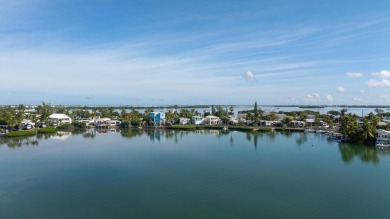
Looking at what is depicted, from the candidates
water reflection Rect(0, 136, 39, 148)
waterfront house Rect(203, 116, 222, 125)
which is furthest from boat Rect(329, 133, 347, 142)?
water reflection Rect(0, 136, 39, 148)

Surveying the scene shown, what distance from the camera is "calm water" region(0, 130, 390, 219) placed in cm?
1627

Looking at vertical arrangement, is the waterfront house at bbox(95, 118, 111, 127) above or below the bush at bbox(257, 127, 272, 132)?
above

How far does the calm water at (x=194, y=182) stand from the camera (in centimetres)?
1627

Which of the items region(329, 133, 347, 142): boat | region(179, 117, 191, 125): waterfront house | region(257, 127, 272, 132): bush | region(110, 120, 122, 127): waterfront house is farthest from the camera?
region(179, 117, 191, 125): waterfront house

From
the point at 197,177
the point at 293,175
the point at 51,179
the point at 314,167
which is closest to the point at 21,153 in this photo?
the point at 51,179

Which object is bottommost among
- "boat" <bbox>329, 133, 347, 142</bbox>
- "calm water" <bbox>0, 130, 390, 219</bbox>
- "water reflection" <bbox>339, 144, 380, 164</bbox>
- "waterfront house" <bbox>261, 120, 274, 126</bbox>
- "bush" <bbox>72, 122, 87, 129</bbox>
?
"calm water" <bbox>0, 130, 390, 219</bbox>

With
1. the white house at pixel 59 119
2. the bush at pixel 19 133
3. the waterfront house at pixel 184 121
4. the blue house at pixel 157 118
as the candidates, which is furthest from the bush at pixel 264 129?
the white house at pixel 59 119

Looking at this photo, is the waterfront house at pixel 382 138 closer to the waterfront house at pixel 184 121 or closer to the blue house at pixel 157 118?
the waterfront house at pixel 184 121

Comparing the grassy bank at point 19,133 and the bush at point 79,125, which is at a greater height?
the bush at point 79,125

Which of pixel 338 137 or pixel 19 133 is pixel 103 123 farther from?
pixel 338 137

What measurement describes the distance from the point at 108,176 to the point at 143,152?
415 inches

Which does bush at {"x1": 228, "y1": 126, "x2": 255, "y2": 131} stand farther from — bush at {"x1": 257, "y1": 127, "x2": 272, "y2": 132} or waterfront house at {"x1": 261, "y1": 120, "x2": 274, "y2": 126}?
waterfront house at {"x1": 261, "y1": 120, "x2": 274, "y2": 126}

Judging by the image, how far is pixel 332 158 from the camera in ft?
99.7

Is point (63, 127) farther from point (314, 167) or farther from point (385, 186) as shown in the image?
point (385, 186)
